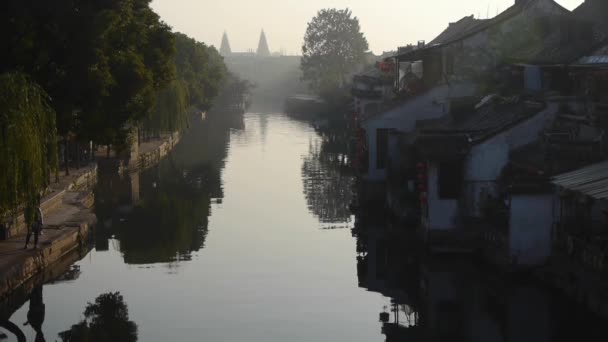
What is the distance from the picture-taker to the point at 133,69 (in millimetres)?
37188

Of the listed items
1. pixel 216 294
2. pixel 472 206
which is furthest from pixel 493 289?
pixel 216 294

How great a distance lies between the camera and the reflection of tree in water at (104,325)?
68.4ft

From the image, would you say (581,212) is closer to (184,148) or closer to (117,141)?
(117,141)

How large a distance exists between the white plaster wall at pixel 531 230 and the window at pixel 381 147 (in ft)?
52.1

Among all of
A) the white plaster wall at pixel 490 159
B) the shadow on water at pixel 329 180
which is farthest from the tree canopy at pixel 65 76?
the white plaster wall at pixel 490 159

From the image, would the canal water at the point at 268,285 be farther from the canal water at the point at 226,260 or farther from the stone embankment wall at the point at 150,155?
the stone embankment wall at the point at 150,155

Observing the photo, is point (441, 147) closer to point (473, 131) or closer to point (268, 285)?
point (473, 131)

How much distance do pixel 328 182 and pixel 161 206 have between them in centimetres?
1106

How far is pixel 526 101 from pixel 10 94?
17.3 m

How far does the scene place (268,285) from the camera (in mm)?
25812

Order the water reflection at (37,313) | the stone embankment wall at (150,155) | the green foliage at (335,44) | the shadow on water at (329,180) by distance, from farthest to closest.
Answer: the green foliage at (335,44) < the stone embankment wall at (150,155) < the shadow on water at (329,180) < the water reflection at (37,313)

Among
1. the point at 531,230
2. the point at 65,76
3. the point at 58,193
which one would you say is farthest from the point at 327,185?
the point at 531,230

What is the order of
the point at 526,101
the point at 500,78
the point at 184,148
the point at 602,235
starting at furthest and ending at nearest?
the point at 184,148 → the point at 500,78 → the point at 526,101 → the point at 602,235

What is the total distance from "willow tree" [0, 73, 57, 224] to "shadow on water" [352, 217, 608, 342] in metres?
9.67
